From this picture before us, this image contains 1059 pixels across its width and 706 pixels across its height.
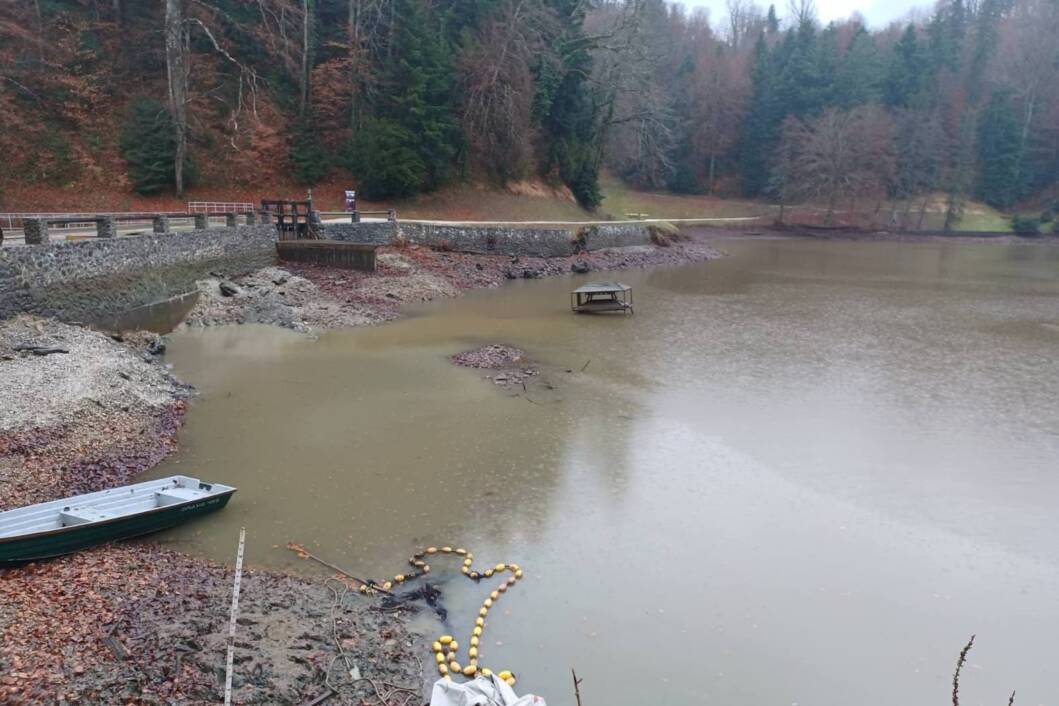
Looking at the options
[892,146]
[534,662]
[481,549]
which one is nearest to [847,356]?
[481,549]

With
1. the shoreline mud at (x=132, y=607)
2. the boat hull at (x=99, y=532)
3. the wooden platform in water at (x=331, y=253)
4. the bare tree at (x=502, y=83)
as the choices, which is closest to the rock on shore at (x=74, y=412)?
the shoreline mud at (x=132, y=607)

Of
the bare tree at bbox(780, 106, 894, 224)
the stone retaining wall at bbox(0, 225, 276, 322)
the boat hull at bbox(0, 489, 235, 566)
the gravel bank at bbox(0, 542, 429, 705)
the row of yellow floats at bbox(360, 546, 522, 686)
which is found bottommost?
the row of yellow floats at bbox(360, 546, 522, 686)

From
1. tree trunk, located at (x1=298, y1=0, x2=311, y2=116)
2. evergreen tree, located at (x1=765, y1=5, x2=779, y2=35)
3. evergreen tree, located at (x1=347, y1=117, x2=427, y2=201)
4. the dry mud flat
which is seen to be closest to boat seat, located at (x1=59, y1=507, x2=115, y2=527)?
the dry mud flat

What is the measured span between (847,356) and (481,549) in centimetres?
1526

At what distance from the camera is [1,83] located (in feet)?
106

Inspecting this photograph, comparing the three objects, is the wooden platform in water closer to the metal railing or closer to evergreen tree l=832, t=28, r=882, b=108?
the metal railing

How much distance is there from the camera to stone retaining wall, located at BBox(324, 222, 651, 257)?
3144 cm

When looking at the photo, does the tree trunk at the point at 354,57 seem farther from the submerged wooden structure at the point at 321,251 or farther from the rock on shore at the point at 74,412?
the rock on shore at the point at 74,412

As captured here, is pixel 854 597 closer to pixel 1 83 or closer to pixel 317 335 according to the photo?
pixel 317 335

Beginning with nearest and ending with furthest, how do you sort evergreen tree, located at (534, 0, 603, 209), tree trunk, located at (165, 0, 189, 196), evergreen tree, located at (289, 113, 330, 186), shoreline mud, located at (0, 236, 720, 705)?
shoreline mud, located at (0, 236, 720, 705), tree trunk, located at (165, 0, 189, 196), evergreen tree, located at (289, 113, 330, 186), evergreen tree, located at (534, 0, 603, 209)

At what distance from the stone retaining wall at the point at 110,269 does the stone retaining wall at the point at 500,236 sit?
611 centimetres

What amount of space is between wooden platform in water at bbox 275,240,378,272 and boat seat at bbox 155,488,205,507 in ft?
62.3

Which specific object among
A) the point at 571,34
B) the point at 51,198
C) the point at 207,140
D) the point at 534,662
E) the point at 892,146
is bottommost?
the point at 534,662

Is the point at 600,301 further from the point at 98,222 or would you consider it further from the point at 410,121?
the point at 410,121
